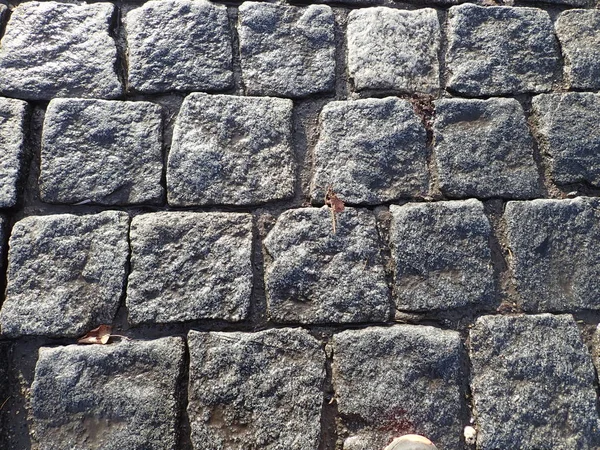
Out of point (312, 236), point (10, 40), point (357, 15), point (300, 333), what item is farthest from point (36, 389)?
point (357, 15)

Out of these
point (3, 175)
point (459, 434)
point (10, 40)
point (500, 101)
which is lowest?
point (459, 434)

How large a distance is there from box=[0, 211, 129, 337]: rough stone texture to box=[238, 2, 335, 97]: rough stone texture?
2.70 ft

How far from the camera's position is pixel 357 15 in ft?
7.28

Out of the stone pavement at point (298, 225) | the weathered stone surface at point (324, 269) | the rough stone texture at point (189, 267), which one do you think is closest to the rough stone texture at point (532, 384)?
the stone pavement at point (298, 225)

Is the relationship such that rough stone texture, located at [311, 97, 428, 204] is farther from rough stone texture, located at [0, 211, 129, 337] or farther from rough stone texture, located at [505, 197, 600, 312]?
rough stone texture, located at [0, 211, 129, 337]

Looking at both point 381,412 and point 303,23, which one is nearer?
point 381,412

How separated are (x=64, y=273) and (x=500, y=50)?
2.03 metres

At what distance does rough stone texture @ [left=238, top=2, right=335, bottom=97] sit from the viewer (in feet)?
6.86

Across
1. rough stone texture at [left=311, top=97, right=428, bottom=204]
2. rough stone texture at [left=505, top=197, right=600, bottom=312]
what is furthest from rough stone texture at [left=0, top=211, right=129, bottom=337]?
rough stone texture at [left=505, top=197, right=600, bottom=312]

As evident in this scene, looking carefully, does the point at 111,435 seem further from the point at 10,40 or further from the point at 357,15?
the point at 357,15

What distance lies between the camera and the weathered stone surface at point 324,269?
72.5 inches

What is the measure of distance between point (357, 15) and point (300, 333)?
1.42 meters

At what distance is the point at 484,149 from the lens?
204cm

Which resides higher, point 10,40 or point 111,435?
point 10,40
